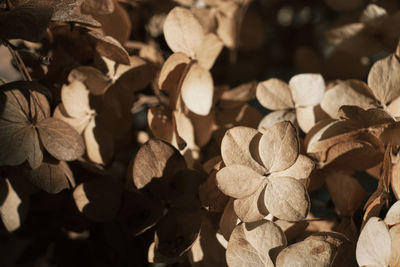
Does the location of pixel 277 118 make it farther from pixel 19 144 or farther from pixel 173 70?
pixel 19 144

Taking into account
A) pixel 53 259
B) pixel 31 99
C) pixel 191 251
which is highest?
pixel 31 99

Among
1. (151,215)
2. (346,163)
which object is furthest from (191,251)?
(346,163)

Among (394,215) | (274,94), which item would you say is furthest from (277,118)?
(394,215)

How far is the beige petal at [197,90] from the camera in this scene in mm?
386

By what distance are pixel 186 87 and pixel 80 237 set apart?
0.26 m

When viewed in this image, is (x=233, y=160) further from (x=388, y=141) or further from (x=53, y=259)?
(x=53, y=259)

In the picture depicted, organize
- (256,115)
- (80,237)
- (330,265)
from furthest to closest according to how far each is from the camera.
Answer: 1. (80,237)
2. (256,115)
3. (330,265)

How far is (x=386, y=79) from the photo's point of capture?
1.23 feet

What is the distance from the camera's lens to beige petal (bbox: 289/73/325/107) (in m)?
0.39

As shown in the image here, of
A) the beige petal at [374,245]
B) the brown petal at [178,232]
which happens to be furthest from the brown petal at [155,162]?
the beige petal at [374,245]

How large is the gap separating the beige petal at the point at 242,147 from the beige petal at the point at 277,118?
0.22 feet

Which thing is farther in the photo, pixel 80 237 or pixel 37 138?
pixel 80 237

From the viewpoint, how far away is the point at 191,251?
1.21ft

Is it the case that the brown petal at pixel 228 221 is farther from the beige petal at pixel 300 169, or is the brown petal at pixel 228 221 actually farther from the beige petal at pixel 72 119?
the beige petal at pixel 72 119
